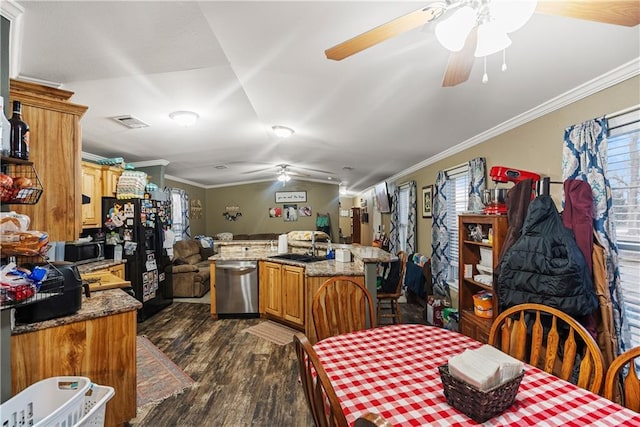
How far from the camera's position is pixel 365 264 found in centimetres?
302

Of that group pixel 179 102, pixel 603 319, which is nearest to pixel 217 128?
pixel 179 102

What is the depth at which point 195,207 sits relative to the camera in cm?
740

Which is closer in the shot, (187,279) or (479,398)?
(479,398)

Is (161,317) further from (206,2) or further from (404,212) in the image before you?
(404,212)

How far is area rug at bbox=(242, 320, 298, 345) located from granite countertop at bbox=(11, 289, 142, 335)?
176 cm

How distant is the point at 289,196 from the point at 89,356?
6643 millimetres

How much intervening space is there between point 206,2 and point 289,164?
4560 millimetres

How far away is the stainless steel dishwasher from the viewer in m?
4.01

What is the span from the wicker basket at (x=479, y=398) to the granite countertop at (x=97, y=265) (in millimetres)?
3452

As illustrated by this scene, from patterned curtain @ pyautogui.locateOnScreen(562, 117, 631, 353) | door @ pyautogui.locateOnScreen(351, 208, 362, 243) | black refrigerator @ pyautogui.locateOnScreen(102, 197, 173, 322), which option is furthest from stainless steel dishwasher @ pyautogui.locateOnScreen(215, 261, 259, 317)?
door @ pyautogui.locateOnScreen(351, 208, 362, 243)

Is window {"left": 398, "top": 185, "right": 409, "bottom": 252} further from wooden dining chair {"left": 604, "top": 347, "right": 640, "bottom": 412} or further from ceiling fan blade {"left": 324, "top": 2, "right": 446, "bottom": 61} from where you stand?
ceiling fan blade {"left": 324, "top": 2, "right": 446, "bottom": 61}

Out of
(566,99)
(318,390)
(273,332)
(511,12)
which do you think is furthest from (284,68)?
(273,332)

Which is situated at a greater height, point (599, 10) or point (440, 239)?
point (599, 10)

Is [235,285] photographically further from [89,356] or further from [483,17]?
[483,17]
